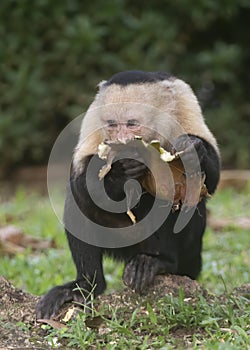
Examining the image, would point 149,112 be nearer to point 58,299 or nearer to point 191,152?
point 191,152

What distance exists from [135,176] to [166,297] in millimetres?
784

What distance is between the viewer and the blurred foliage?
36.0ft

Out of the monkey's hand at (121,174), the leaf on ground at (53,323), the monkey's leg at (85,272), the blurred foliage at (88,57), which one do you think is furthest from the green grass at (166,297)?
the blurred foliage at (88,57)

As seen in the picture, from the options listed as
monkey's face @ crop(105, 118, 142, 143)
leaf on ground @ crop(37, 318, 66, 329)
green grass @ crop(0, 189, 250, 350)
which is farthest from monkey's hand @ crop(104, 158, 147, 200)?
leaf on ground @ crop(37, 318, 66, 329)

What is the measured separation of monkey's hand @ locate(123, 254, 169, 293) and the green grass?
0.65 ft

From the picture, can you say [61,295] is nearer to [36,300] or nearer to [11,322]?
[36,300]

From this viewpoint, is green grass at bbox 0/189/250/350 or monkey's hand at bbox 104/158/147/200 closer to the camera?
green grass at bbox 0/189/250/350

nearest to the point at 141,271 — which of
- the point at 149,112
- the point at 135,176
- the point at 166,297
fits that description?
the point at 166,297

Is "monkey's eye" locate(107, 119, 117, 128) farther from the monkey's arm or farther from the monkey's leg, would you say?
the monkey's leg

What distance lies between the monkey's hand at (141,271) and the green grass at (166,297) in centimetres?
20

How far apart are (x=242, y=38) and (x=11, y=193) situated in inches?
183

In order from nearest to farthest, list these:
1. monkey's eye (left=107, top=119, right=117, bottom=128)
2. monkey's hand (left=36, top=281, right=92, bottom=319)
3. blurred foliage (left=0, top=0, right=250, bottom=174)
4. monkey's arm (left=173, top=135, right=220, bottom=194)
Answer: monkey's hand (left=36, top=281, right=92, bottom=319), monkey's arm (left=173, top=135, right=220, bottom=194), monkey's eye (left=107, top=119, right=117, bottom=128), blurred foliage (left=0, top=0, right=250, bottom=174)

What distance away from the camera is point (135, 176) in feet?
14.9

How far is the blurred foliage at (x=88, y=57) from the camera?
11.0 metres
